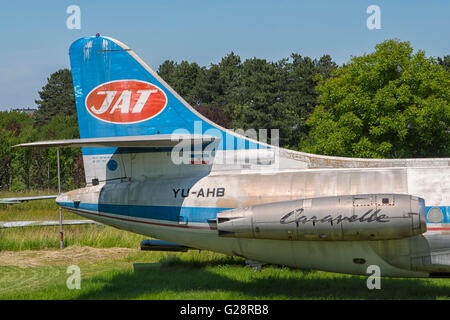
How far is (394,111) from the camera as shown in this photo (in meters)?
32.7

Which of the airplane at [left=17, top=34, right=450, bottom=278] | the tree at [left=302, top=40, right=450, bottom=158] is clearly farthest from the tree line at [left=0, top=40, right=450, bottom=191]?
the airplane at [left=17, top=34, right=450, bottom=278]

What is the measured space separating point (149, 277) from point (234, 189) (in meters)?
4.46

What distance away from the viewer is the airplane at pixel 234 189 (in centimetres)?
1007

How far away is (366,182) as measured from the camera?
10.7m

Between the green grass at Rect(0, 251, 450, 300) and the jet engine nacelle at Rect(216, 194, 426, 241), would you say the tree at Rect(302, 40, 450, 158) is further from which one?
the jet engine nacelle at Rect(216, 194, 426, 241)

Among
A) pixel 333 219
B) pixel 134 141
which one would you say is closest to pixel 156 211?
pixel 134 141

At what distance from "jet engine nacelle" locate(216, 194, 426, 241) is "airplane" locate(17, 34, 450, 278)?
0.8 inches

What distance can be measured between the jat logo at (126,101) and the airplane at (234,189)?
25 millimetres

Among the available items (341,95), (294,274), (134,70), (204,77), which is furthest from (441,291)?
(204,77)

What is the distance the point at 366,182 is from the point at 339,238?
4.76 ft

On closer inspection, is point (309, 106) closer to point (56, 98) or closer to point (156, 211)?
point (156, 211)

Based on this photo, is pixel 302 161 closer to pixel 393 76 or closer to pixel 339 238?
Answer: pixel 339 238

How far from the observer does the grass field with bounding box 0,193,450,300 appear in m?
12.0

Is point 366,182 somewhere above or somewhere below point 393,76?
below
